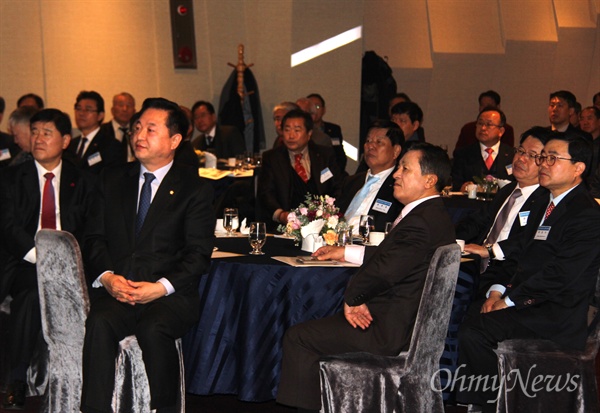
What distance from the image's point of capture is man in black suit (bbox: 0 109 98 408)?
170 inches

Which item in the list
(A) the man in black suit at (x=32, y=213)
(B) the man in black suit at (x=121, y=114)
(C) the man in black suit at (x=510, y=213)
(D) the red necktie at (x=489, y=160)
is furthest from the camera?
(B) the man in black suit at (x=121, y=114)

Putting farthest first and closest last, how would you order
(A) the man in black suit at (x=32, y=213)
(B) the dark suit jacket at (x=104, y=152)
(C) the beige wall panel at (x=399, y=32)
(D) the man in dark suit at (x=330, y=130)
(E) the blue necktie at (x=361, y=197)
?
(C) the beige wall panel at (x=399, y=32)
(D) the man in dark suit at (x=330, y=130)
(B) the dark suit jacket at (x=104, y=152)
(E) the blue necktie at (x=361, y=197)
(A) the man in black suit at (x=32, y=213)

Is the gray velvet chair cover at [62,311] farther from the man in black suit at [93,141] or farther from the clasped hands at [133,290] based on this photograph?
the man in black suit at [93,141]

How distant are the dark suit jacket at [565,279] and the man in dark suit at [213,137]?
5.83 metres

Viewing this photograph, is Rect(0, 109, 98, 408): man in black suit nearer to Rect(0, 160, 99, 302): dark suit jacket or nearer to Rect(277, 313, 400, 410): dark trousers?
Rect(0, 160, 99, 302): dark suit jacket

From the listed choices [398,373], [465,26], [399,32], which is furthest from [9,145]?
[465,26]

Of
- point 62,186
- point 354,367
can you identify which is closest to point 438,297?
point 354,367

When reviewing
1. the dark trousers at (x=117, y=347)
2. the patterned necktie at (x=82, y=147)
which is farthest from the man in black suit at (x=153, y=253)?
the patterned necktie at (x=82, y=147)

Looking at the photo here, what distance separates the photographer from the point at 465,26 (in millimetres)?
13047

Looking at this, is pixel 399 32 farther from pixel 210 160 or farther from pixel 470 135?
pixel 210 160

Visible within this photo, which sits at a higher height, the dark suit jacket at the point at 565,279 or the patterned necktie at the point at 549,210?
the patterned necktie at the point at 549,210

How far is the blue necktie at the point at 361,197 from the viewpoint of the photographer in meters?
5.11

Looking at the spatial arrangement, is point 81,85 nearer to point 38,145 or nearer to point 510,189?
point 38,145

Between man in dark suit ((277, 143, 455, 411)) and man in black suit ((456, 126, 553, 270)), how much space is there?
868 mm
